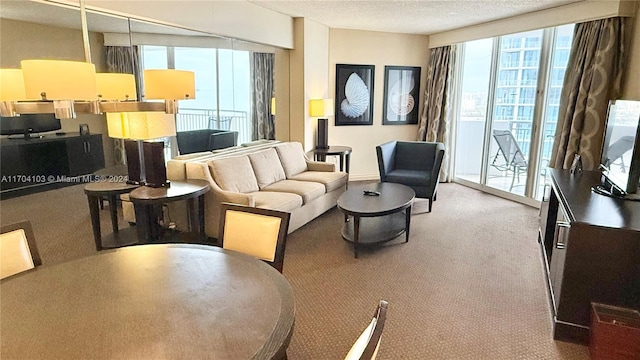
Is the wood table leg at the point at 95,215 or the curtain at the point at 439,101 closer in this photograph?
the wood table leg at the point at 95,215

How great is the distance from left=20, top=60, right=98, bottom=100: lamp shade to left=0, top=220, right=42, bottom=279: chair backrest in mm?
907

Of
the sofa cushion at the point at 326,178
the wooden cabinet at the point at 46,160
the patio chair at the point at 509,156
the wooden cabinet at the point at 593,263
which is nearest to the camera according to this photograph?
the wooden cabinet at the point at 593,263

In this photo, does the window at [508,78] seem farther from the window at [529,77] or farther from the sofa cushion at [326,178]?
the sofa cushion at [326,178]

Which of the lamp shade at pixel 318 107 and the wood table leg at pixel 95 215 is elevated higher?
the lamp shade at pixel 318 107

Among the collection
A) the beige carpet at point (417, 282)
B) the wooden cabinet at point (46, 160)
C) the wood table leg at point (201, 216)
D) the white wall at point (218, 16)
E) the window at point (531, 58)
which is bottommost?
the beige carpet at point (417, 282)

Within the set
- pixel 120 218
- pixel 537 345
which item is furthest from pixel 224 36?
pixel 537 345

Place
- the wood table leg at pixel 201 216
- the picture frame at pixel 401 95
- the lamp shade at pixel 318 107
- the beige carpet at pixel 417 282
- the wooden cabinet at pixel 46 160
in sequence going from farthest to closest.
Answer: the picture frame at pixel 401 95
the lamp shade at pixel 318 107
the wood table leg at pixel 201 216
the wooden cabinet at pixel 46 160
the beige carpet at pixel 417 282

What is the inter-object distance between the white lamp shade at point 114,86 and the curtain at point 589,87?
14.8 feet

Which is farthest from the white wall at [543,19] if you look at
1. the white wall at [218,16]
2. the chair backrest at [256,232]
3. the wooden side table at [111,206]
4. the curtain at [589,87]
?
the wooden side table at [111,206]

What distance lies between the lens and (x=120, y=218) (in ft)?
13.5

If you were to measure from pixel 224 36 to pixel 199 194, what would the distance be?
2015 millimetres

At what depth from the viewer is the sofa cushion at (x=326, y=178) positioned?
189 inches

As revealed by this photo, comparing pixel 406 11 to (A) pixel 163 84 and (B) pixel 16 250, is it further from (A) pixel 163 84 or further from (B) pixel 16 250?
(B) pixel 16 250

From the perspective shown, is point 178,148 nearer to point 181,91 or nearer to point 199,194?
point 199,194
